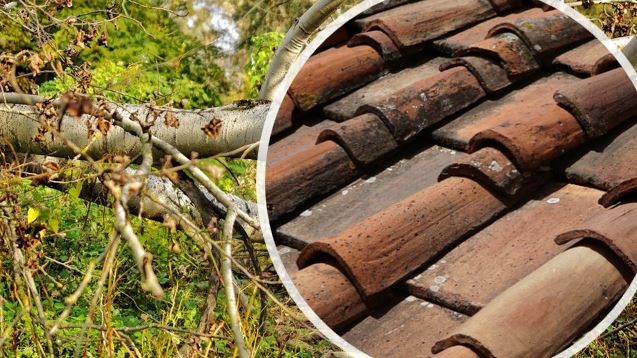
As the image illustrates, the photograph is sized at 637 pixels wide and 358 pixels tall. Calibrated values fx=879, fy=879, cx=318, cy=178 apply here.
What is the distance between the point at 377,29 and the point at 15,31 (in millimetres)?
6911

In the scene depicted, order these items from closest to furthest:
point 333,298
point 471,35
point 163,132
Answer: point 333,298
point 471,35
point 163,132

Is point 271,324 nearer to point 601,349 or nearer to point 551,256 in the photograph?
point 601,349

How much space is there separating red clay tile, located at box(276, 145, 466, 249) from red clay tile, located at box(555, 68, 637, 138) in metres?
0.28

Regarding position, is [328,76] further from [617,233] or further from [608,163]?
[617,233]

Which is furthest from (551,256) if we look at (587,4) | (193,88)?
(193,88)

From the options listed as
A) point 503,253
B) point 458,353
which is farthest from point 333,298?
point 503,253

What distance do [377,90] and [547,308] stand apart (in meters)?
0.78

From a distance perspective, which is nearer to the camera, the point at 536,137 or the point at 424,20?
the point at 536,137

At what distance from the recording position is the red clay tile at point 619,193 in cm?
176

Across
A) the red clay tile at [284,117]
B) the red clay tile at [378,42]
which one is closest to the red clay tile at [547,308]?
the red clay tile at [284,117]

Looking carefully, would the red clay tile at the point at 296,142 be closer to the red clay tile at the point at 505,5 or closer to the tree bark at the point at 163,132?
the red clay tile at the point at 505,5

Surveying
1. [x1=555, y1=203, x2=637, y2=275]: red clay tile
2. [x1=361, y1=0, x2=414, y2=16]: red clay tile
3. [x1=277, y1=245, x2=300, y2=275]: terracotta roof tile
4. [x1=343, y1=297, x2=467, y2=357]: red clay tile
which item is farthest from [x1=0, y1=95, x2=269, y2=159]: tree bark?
[x1=555, y1=203, x2=637, y2=275]: red clay tile

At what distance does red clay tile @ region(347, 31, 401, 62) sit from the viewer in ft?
7.44

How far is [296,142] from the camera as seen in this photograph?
2123 millimetres
